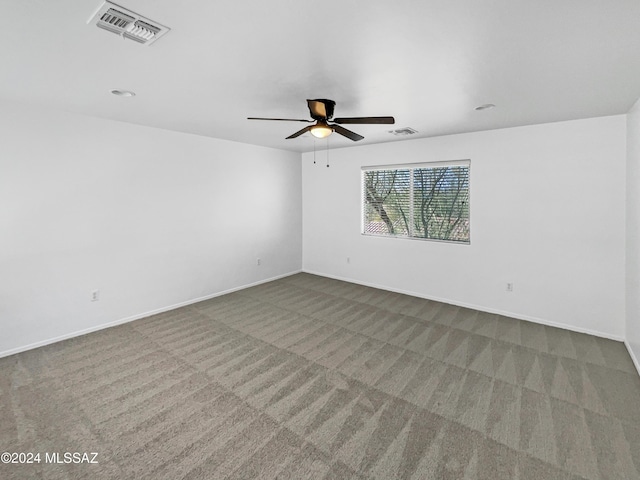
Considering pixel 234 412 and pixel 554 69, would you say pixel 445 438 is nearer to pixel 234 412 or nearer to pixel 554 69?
pixel 234 412

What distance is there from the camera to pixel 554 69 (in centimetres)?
223

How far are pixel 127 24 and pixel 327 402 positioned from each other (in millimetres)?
2809

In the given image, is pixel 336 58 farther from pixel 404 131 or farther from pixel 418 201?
pixel 418 201

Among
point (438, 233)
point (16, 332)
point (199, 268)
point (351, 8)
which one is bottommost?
point (16, 332)

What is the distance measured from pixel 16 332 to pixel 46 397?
1.25m

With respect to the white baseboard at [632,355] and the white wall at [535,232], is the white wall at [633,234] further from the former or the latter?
the white wall at [535,232]

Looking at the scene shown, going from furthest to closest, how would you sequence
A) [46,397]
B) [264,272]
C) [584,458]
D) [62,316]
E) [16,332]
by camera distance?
[264,272]
[62,316]
[16,332]
[46,397]
[584,458]

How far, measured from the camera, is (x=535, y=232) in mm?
3926

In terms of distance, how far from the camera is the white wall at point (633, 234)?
2.91 metres

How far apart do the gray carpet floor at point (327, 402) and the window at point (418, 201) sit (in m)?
1.60

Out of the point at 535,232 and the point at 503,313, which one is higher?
the point at 535,232

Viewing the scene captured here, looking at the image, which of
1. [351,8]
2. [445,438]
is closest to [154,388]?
[445,438]

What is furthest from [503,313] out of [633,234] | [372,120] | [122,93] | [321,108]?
[122,93]

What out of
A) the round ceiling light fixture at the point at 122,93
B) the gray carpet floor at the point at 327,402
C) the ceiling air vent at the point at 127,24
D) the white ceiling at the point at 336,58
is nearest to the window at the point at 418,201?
the white ceiling at the point at 336,58
